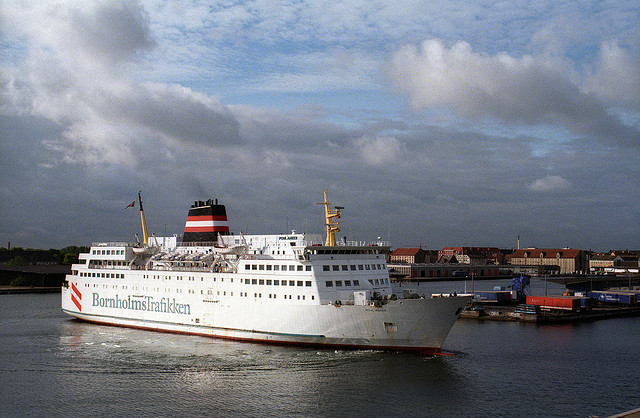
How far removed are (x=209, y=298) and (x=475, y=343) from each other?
1528cm

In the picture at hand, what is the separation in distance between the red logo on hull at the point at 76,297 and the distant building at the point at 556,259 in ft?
417

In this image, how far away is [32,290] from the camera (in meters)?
67.2

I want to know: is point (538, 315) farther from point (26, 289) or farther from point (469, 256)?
point (469, 256)

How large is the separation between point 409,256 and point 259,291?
4874 inches

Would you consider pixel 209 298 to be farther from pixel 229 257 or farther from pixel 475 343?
pixel 475 343

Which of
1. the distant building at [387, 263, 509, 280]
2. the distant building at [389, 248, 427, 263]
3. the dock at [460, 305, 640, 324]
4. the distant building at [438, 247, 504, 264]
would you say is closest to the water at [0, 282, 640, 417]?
the dock at [460, 305, 640, 324]

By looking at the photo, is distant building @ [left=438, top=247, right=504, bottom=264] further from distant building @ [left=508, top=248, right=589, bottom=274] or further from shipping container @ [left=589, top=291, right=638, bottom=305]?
shipping container @ [left=589, top=291, right=638, bottom=305]

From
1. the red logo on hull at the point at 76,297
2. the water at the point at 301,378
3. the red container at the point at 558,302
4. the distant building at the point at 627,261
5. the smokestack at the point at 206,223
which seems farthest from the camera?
the distant building at the point at 627,261

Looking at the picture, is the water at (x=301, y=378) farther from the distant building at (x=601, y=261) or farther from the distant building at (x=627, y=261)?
the distant building at (x=601, y=261)

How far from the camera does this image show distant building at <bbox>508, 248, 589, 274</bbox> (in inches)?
5615

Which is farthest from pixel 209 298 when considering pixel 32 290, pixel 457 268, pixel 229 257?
pixel 457 268

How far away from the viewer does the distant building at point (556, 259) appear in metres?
143

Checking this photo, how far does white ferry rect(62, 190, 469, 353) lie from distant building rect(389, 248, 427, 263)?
4561 inches

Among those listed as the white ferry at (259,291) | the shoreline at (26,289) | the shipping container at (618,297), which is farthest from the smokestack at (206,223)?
the shipping container at (618,297)
